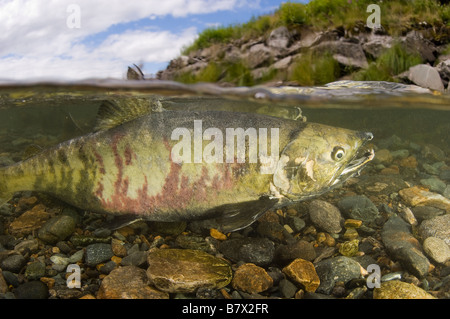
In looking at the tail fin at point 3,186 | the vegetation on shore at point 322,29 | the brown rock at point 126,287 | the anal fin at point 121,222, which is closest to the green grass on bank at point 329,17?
the vegetation on shore at point 322,29

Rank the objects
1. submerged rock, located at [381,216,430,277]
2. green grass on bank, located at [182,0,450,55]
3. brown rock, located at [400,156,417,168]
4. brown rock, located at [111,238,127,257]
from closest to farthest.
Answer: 1. submerged rock, located at [381,216,430,277]
2. brown rock, located at [111,238,127,257]
3. brown rock, located at [400,156,417,168]
4. green grass on bank, located at [182,0,450,55]

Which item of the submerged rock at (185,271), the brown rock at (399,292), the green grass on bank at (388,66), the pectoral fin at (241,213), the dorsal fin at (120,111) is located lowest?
the brown rock at (399,292)

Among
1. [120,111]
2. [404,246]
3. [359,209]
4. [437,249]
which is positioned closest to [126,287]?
[120,111]

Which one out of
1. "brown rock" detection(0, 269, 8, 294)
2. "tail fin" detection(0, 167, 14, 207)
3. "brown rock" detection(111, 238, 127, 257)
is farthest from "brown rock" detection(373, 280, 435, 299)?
"tail fin" detection(0, 167, 14, 207)

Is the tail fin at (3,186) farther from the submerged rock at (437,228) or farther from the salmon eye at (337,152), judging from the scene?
the submerged rock at (437,228)

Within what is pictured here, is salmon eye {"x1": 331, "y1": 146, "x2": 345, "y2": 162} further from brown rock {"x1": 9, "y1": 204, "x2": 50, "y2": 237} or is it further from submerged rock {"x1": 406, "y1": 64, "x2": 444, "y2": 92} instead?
submerged rock {"x1": 406, "y1": 64, "x2": 444, "y2": 92}

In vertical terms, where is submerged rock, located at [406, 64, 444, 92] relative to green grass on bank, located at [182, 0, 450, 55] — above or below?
below

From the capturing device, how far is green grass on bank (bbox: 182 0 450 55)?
15.0 m

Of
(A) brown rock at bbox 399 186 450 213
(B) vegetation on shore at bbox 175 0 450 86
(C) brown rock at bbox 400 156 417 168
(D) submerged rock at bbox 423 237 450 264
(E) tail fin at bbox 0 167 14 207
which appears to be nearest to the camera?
(D) submerged rock at bbox 423 237 450 264

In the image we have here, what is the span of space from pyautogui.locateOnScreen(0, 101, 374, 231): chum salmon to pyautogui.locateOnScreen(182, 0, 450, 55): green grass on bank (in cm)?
1256

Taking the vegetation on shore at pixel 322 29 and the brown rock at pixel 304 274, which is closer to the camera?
the brown rock at pixel 304 274

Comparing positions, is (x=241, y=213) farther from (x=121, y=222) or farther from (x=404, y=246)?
(x=404, y=246)

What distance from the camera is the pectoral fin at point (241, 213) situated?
3.50m

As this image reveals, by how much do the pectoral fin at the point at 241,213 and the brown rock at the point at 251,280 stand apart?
1.53 ft
